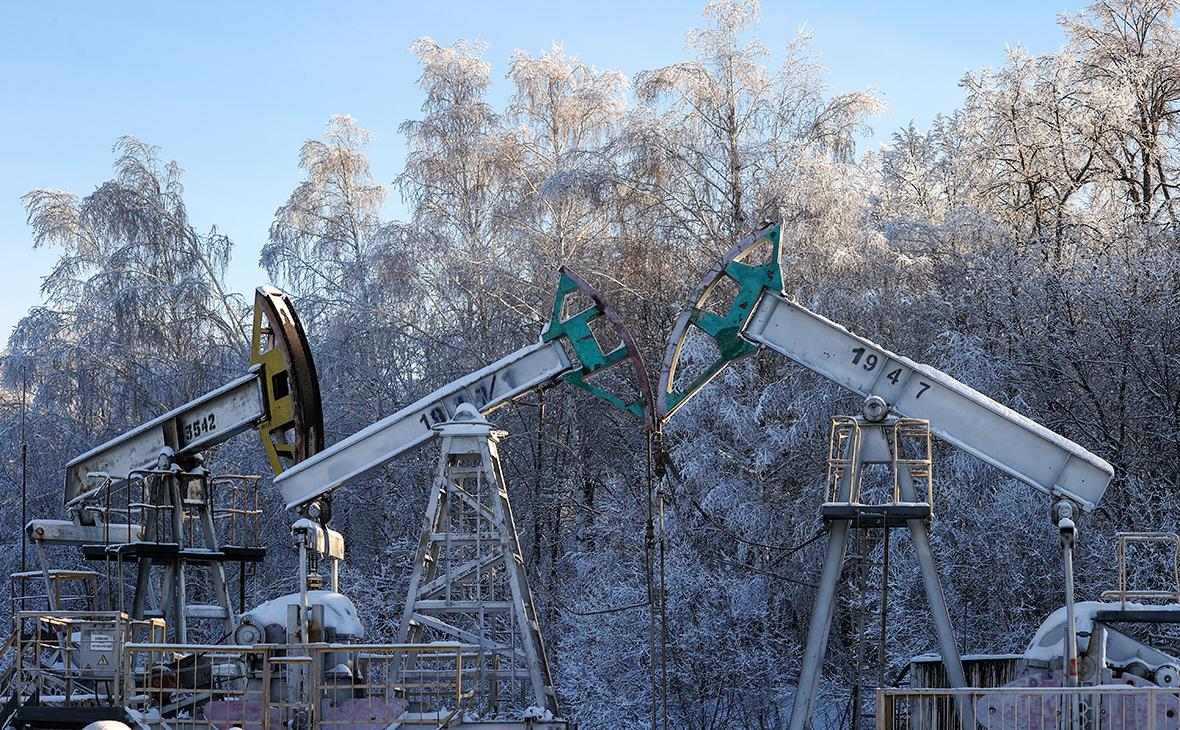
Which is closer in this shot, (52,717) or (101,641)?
(52,717)

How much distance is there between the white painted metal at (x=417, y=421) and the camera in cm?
1588

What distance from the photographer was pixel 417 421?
16.1m

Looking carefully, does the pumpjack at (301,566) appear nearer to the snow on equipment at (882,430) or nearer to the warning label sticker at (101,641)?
the warning label sticker at (101,641)

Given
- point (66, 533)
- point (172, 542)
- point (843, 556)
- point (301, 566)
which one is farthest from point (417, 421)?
point (66, 533)

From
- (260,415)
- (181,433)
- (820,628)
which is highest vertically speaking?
(260,415)

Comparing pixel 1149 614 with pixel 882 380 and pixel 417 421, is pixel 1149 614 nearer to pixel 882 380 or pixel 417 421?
pixel 882 380

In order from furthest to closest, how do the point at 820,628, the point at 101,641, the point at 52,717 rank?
the point at 101,641, the point at 52,717, the point at 820,628

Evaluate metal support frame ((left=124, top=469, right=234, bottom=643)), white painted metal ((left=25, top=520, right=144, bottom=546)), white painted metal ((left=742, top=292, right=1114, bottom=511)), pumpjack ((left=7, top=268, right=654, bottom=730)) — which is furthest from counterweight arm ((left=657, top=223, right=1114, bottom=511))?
white painted metal ((left=25, top=520, right=144, bottom=546))

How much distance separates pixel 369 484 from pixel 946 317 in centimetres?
1242

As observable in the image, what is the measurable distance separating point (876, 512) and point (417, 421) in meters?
5.05

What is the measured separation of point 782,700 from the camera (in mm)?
24578

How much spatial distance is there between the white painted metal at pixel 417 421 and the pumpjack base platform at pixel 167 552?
2093 millimetres

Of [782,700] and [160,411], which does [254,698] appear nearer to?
[782,700]

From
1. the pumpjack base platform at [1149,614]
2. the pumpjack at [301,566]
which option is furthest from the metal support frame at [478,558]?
the pumpjack base platform at [1149,614]
